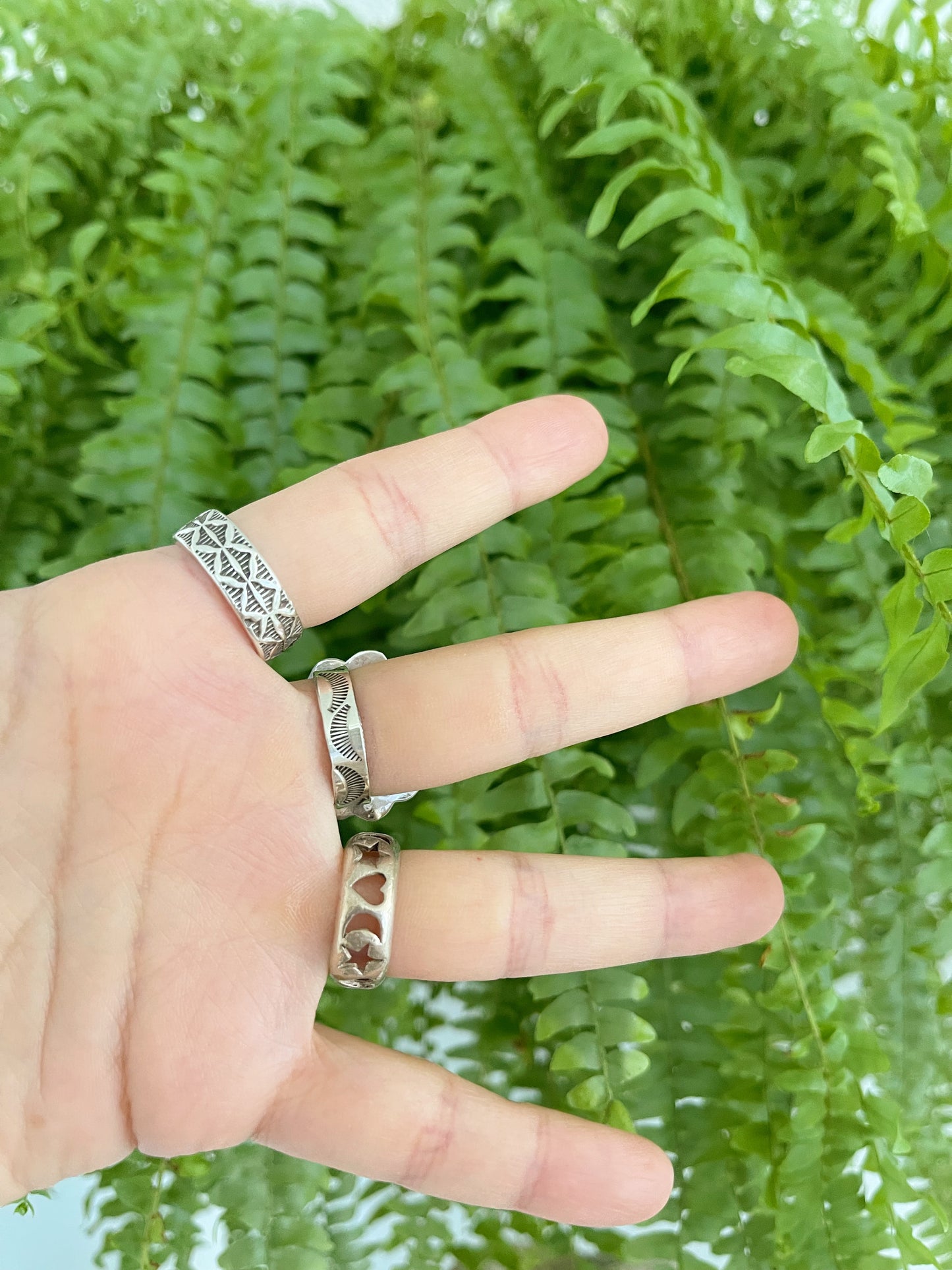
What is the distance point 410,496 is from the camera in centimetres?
82

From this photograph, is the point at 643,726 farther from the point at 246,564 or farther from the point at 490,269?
the point at 490,269

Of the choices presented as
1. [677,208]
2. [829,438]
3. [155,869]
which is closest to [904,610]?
[829,438]

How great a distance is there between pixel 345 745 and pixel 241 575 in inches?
6.6

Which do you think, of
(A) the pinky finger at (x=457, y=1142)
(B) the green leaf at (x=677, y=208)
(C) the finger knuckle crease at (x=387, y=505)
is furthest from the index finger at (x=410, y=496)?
(A) the pinky finger at (x=457, y=1142)

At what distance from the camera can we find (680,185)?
3.01 ft

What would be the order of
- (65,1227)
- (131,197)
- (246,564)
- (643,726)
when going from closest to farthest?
(246,564)
(643,726)
(131,197)
(65,1227)

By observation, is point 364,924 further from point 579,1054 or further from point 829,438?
point 829,438

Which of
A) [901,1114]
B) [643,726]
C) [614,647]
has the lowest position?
[901,1114]

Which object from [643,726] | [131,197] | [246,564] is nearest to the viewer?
[246,564]

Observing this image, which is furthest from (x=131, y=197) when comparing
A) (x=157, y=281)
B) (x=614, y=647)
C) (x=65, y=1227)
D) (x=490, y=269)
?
(x=65, y=1227)

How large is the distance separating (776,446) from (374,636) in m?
0.42

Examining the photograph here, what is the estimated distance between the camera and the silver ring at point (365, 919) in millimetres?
764

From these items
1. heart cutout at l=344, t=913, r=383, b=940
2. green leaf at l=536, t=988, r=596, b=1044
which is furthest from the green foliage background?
heart cutout at l=344, t=913, r=383, b=940

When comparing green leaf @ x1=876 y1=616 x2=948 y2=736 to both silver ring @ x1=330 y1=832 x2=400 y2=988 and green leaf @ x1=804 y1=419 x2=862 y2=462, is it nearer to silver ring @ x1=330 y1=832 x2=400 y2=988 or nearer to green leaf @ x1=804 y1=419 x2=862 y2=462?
green leaf @ x1=804 y1=419 x2=862 y2=462
